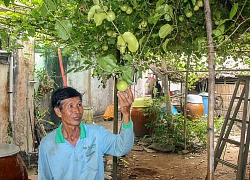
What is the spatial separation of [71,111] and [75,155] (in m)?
0.32

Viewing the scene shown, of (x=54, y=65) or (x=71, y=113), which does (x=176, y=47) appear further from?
(x=54, y=65)

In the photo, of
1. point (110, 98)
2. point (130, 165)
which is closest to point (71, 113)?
point (130, 165)

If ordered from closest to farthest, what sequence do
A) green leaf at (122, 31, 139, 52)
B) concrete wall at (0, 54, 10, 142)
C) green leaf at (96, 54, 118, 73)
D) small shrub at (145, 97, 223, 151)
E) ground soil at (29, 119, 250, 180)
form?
green leaf at (96, 54, 118, 73)
green leaf at (122, 31, 139, 52)
concrete wall at (0, 54, 10, 142)
ground soil at (29, 119, 250, 180)
small shrub at (145, 97, 223, 151)

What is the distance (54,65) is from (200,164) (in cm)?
493

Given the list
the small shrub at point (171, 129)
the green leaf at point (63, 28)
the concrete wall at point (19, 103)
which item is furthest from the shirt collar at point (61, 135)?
the small shrub at point (171, 129)

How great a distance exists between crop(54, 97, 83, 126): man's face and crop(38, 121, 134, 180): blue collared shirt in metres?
0.09

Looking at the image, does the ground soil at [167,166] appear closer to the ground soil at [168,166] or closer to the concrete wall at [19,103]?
the ground soil at [168,166]

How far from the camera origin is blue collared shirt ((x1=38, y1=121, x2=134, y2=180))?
6.97 feet

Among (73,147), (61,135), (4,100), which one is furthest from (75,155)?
(4,100)

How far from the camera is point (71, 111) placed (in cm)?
220

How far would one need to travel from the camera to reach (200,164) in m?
6.21

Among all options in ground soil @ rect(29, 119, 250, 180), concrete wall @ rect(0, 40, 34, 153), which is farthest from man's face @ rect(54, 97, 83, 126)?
ground soil @ rect(29, 119, 250, 180)

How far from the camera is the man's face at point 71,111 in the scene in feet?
7.16

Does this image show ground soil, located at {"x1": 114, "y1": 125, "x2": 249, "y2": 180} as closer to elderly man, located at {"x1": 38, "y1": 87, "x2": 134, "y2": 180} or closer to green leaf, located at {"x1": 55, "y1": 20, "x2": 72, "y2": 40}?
elderly man, located at {"x1": 38, "y1": 87, "x2": 134, "y2": 180}
